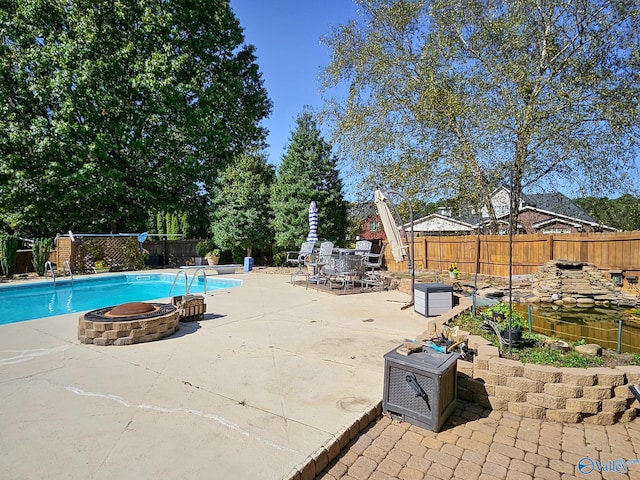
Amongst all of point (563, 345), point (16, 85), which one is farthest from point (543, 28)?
point (16, 85)

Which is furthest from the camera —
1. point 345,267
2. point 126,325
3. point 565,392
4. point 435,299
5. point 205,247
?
point 205,247

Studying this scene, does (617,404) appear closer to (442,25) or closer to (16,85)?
(442,25)

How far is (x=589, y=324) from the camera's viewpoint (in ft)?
20.4

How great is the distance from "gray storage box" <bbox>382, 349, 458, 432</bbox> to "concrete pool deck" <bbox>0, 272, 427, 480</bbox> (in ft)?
0.64

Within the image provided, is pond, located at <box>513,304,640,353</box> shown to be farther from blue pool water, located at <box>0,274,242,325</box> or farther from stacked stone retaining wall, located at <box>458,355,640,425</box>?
blue pool water, located at <box>0,274,242,325</box>

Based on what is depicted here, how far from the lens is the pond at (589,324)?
4.83m

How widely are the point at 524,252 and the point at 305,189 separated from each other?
28.0 ft

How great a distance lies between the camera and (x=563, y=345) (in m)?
3.27

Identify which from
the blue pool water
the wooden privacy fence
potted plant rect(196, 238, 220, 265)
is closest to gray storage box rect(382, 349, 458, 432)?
the blue pool water

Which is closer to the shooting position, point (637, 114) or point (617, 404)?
point (617, 404)

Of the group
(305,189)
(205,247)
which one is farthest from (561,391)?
(205,247)

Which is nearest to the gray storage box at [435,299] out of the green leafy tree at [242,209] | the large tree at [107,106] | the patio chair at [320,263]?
the patio chair at [320,263]

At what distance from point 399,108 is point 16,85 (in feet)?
48.5

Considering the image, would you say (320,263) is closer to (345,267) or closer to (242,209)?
(345,267)
